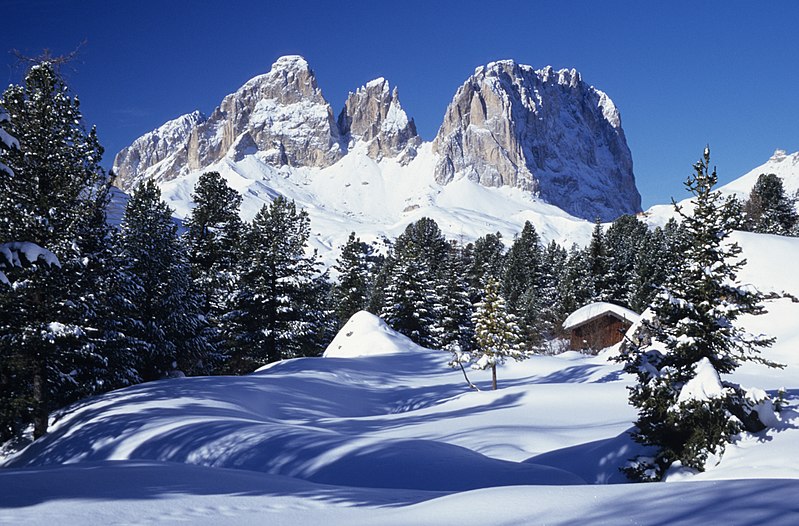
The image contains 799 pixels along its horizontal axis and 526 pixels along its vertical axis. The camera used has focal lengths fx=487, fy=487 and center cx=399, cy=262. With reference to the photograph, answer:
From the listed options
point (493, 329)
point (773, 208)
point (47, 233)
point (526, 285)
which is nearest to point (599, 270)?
point (526, 285)

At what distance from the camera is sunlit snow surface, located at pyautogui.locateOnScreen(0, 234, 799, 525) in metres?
4.07

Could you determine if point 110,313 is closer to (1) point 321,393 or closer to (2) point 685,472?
(1) point 321,393

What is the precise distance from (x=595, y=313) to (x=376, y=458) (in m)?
33.6

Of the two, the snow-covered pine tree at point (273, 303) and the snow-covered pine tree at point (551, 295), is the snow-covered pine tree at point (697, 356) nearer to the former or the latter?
the snow-covered pine tree at point (273, 303)

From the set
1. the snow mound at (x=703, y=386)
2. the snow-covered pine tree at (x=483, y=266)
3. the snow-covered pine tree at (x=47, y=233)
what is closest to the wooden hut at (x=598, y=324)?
the snow-covered pine tree at (x=483, y=266)

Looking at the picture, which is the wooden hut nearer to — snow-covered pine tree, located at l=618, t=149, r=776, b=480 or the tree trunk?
snow-covered pine tree, located at l=618, t=149, r=776, b=480

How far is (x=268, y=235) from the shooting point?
1254 inches

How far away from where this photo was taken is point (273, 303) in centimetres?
2989

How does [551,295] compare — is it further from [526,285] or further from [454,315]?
[454,315]

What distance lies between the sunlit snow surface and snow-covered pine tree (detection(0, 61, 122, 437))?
161cm

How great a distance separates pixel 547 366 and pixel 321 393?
1356cm


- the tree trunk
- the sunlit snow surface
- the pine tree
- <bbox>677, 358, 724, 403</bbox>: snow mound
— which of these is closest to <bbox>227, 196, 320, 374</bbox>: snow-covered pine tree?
the pine tree

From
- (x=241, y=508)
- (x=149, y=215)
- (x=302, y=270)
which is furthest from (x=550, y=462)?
(x=302, y=270)

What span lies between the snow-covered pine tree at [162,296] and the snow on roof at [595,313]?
28.7 meters
